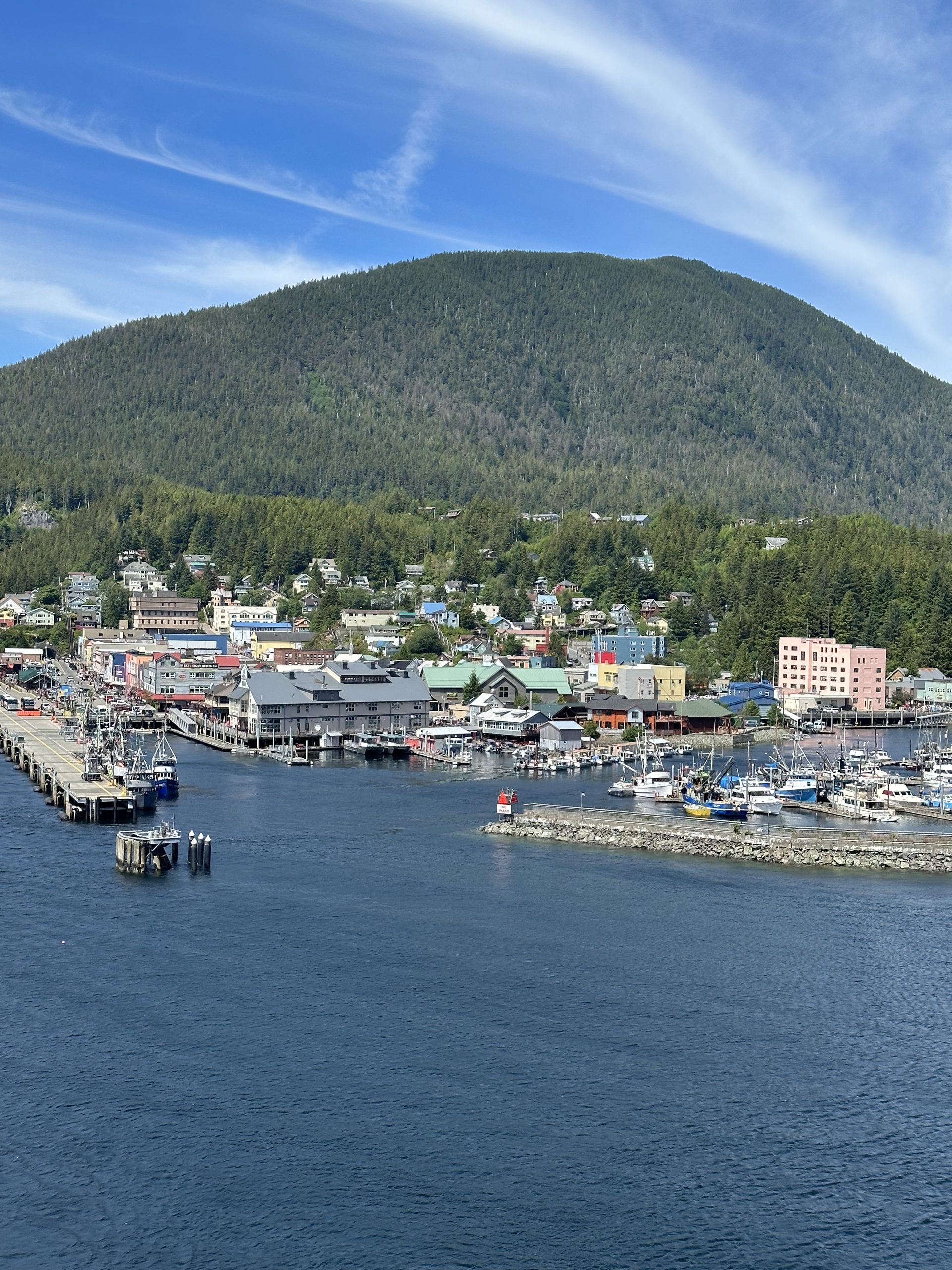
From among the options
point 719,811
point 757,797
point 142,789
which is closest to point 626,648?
point 757,797

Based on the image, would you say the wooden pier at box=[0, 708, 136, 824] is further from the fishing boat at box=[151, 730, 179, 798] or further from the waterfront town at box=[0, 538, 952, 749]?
the waterfront town at box=[0, 538, 952, 749]

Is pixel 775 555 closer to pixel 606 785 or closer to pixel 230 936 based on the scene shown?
pixel 606 785

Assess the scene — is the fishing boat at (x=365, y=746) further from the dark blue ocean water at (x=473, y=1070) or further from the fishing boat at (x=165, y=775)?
the dark blue ocean water at (x=473, y=1070)

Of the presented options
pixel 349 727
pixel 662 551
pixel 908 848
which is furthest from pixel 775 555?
pixel 908 848

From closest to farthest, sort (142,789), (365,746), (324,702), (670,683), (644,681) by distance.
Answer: (142,789) < (365,746) < (324,702) < (644,681) < (670,683)

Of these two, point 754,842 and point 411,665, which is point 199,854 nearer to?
point 754,842

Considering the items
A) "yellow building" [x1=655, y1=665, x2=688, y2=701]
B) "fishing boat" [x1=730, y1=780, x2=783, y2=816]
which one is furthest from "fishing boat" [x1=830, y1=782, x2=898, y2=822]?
"yellow building" [x1=655, y1=665, x2=688, y2=701]

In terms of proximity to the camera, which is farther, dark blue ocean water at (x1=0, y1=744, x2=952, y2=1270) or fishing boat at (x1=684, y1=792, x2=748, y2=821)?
fishing boat at (x1=684, y1=792, x2=748, y2=821)
